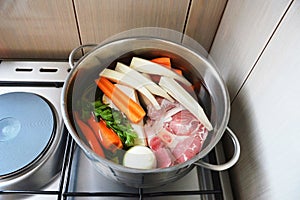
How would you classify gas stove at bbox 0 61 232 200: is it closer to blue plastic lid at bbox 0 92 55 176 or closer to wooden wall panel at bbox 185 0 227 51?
blue plastic lid at bbox 0 92 55 176

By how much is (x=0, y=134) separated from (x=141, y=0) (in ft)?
1.39

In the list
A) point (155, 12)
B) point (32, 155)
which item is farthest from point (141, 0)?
point (32, 155)

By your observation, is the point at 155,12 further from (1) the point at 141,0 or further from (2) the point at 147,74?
(2) the point at 147,74

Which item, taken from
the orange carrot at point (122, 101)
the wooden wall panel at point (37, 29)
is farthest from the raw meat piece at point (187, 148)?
the wooden wall panel at point (37, 29)

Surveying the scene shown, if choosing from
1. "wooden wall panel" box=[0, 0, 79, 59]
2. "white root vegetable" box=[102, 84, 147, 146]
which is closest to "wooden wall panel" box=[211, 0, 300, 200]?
"white root vegetable" box=[102, 84, 147, 146]

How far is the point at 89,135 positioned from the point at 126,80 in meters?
0.15

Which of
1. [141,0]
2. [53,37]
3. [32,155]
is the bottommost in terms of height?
[32,155]

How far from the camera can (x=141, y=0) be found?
2.12ft

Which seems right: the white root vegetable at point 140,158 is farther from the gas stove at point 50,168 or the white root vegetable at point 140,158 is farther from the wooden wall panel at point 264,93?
the wooden wall panel at point 264,93

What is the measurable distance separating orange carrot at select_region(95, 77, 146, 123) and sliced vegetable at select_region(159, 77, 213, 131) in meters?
0.08

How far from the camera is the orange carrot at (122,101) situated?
0.60 meters

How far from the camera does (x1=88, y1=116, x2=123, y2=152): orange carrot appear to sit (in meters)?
0.57

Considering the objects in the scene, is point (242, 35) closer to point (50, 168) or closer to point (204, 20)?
point (204, 20)

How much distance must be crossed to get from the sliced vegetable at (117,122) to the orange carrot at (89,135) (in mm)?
40
